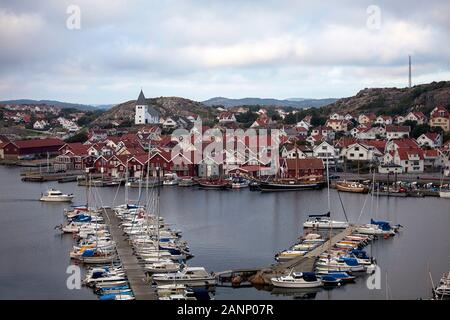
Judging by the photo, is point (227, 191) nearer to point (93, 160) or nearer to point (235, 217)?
point (235, 217)

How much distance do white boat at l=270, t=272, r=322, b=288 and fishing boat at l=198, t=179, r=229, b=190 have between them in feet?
33.0

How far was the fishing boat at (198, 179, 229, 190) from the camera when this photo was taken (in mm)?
18108

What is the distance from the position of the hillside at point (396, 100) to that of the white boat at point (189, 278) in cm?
2241

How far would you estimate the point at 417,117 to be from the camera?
2684 centimetres

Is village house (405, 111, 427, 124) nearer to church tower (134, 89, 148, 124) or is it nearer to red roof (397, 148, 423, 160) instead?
red roof (397, 148, 423, 160)

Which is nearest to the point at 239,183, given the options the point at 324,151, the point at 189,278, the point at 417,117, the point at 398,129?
the point at 324,151

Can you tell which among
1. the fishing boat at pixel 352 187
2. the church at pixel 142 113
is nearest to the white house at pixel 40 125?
the church at pixel 142 113

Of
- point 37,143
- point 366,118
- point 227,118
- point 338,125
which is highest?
point 227,118

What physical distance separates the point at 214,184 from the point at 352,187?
3.65m

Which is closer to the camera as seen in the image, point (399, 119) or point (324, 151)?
point (324, 151)

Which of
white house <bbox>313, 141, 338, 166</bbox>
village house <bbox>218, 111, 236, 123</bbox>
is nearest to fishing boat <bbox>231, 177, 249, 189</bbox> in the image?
white house <bbox>313, 141, 338, 166</bbox>

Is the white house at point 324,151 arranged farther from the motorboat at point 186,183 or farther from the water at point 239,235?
the motorboat at point 186,183

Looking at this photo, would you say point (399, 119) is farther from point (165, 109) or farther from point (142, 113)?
point (165, 109)
